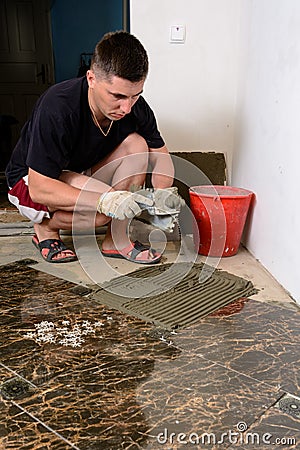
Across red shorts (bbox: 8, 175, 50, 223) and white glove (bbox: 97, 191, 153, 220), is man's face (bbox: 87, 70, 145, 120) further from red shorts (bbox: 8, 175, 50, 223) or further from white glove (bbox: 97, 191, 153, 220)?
red shorts (bbox: 8, 175, 50, 223)

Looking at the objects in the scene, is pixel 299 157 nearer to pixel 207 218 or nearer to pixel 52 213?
pixel 207 218

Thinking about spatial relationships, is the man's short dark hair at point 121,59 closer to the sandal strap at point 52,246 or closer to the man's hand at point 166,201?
the man's hand at point 166,201

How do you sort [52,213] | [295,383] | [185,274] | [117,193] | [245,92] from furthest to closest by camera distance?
[245,92] < [52,213] < [185,274] < [117,193] < [295,383]

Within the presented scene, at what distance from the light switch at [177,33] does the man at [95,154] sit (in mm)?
421

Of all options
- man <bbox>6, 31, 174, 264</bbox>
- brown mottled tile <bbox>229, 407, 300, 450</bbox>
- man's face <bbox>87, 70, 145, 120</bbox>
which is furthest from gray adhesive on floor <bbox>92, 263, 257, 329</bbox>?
man's face <bbox>87, 70, 145, 120</bbox>

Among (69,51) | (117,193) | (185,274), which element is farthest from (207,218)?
(69,51)

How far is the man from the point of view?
1300mm

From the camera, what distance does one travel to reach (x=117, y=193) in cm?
142

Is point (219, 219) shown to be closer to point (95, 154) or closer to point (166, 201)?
point (166, 201)

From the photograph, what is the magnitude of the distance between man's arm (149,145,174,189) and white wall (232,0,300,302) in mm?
333

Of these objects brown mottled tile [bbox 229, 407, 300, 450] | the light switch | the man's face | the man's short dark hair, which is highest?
the light switch

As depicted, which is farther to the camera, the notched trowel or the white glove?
the notched trowel

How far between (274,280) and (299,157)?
437mm

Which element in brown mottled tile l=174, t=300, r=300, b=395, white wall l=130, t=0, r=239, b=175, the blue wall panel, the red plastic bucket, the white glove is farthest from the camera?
the blue wall panel
